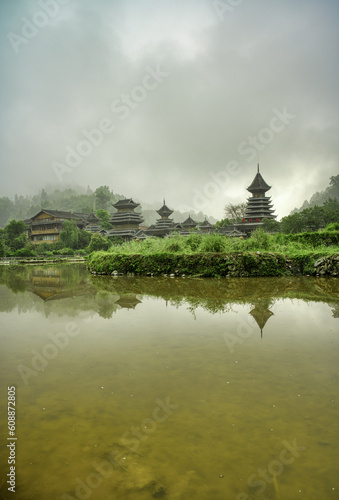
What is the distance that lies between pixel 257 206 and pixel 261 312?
127 feet

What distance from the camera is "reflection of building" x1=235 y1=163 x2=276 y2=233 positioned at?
4291cm

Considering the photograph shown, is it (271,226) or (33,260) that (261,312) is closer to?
(33,260)

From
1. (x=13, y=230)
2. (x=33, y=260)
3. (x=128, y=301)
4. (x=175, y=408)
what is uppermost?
(x=13, y=230)

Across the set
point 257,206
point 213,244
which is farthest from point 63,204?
point 213,244

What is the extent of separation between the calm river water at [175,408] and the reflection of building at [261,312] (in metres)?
0.08

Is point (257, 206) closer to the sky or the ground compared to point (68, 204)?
closer to the ground

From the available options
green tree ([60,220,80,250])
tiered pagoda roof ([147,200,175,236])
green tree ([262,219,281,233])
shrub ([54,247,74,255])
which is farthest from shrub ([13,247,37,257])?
green tree ([262,219,281,233])

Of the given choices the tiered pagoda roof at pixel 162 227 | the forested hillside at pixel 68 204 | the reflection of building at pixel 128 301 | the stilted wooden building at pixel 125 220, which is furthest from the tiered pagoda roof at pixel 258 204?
the forested hillside at pixel 68 204

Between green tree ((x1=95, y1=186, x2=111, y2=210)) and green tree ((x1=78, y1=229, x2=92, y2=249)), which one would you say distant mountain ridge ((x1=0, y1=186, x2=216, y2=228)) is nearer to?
green tree ((x1=95, y1=186, x2=111, y2=210))

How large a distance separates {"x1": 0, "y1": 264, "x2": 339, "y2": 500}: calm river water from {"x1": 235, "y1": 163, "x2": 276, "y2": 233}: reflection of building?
3805 cm

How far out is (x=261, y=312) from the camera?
6.73 metres

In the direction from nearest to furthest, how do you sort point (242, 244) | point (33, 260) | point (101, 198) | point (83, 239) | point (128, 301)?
point (128, 301)
point (242, 244)
point (33, 260)
point (83, 239)
point (101, 198)

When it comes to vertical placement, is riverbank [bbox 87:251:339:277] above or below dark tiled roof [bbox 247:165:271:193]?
below

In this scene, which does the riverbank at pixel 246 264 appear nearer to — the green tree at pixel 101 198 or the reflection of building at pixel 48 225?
the reflection of building at pixel 48 225
